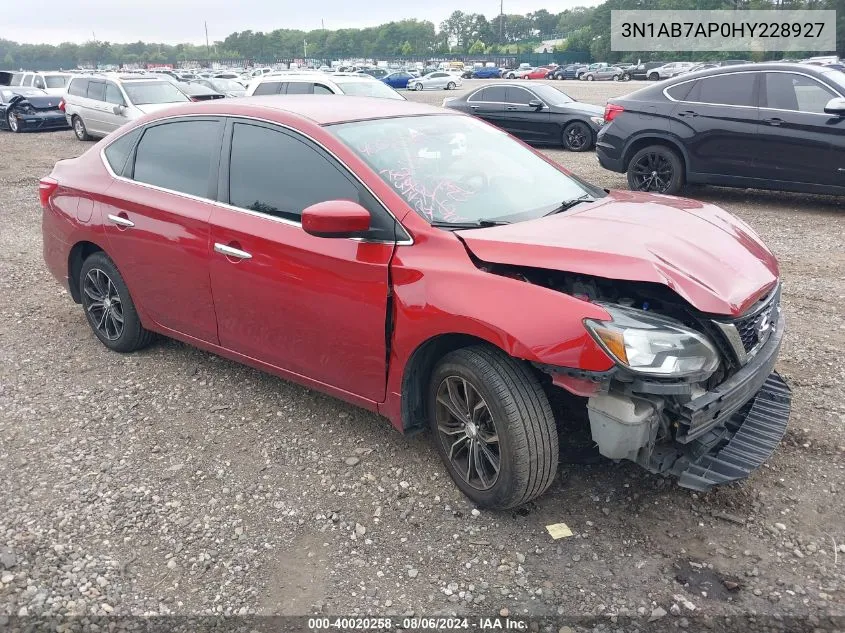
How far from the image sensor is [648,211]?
3.49m

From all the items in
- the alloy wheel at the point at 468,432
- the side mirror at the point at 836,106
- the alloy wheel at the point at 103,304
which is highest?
the side mirror at the point at 836,106

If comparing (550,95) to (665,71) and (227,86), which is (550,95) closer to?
(227,86)

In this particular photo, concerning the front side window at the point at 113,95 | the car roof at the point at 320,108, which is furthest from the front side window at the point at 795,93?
the front side window at the point at 113,95

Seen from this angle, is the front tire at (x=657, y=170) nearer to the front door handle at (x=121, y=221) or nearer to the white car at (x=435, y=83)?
the front door handle at (x=121, y=221)

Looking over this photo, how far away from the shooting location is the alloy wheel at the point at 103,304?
469 cm

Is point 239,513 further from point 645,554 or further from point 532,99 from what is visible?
point 532,99

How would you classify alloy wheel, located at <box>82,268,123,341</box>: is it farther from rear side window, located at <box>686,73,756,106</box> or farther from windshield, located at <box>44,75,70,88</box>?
windshield, located at <box>44,75,70,88</box>

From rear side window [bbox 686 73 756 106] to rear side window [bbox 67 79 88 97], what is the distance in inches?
564

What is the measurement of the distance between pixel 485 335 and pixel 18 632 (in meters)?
2.03

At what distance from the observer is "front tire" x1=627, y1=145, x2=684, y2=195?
8945mm

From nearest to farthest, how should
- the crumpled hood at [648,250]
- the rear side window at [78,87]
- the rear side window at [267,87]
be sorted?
the crumpled hood at [648,250], the rear side window at [267,87], the rear side window at [78,87]

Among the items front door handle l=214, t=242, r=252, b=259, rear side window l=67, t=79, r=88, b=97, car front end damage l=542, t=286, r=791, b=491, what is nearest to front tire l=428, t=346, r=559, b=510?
car front end damage l=542, t=286, r=791, b=491

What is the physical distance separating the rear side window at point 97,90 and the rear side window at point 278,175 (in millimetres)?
14671

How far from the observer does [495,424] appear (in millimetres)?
2893
